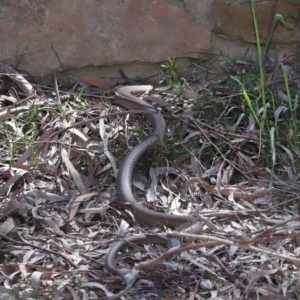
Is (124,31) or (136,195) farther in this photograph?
(124,31)

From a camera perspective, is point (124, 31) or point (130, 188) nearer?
point (130, 188)

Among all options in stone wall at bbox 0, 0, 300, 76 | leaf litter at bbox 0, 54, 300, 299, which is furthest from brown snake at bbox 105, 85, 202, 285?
stone wall at bbox 0, 0, 300, 76

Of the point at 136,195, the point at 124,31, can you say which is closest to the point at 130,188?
the point at 136,195

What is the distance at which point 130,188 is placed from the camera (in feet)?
14.0

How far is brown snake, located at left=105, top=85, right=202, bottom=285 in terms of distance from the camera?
3.67 metres

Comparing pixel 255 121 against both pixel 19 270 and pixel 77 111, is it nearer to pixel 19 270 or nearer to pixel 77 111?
pixel 77 111

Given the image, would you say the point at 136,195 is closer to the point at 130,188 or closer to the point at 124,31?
the point at 130,188

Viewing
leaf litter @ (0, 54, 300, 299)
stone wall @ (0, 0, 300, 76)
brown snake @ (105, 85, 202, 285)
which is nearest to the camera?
leaf litter @ (0, 54, 300, 299)

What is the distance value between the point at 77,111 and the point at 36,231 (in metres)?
1.20

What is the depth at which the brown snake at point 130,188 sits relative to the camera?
3.67 meters

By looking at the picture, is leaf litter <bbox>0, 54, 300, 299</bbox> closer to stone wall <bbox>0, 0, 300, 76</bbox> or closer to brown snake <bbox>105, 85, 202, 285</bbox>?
brown snake <bbox>105, 85, 202, 285</bbox>

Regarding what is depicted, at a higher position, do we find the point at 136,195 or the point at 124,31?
the point at 124,31

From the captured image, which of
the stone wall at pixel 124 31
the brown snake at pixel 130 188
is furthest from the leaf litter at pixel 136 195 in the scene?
the stone wall at pixel 124 31

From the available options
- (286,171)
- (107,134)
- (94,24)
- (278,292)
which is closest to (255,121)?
(286,171)
